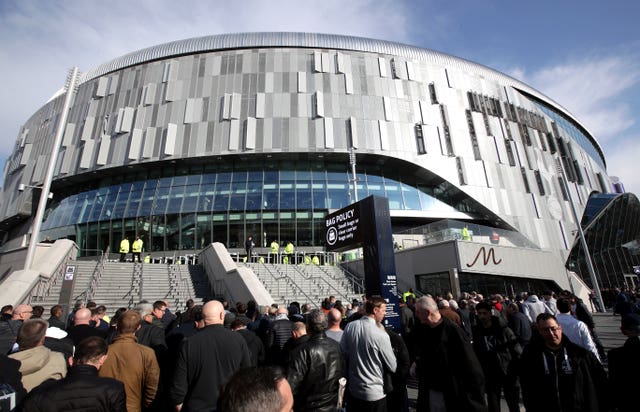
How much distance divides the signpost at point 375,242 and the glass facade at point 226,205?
18.5 meters

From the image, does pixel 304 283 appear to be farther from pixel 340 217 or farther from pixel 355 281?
pixel 340 217

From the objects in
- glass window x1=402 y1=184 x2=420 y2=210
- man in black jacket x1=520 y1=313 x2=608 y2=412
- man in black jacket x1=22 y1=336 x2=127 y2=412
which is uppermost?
glass window x1=402 y1=184 x2=420 y2=210

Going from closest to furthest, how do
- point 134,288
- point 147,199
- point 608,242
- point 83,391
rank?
point 83,391 → point 134,288 → point 147,199 → point 608,242

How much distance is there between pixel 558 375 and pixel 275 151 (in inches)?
1132

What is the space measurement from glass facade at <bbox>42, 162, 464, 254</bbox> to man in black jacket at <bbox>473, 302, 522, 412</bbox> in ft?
81.0

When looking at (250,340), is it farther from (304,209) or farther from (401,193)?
(401,193)

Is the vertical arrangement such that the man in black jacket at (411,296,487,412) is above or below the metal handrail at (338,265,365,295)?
below

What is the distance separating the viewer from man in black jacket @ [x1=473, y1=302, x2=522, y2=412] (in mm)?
4816

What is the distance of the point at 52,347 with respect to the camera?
13.0ft

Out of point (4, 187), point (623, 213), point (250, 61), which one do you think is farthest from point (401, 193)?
point (4, 187)

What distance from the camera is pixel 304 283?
18281mm

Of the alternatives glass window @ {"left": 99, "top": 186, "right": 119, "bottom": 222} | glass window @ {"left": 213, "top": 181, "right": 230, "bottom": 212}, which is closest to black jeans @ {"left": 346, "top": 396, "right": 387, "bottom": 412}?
glass window @ {"left": 213, "top": 181, "right": 230, "bottom": 212}

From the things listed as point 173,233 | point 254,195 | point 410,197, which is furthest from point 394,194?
point 173,233

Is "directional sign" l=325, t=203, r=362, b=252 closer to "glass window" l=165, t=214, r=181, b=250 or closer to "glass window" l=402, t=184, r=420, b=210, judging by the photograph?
"glass window" l=402, t=184, r=420, b=210
